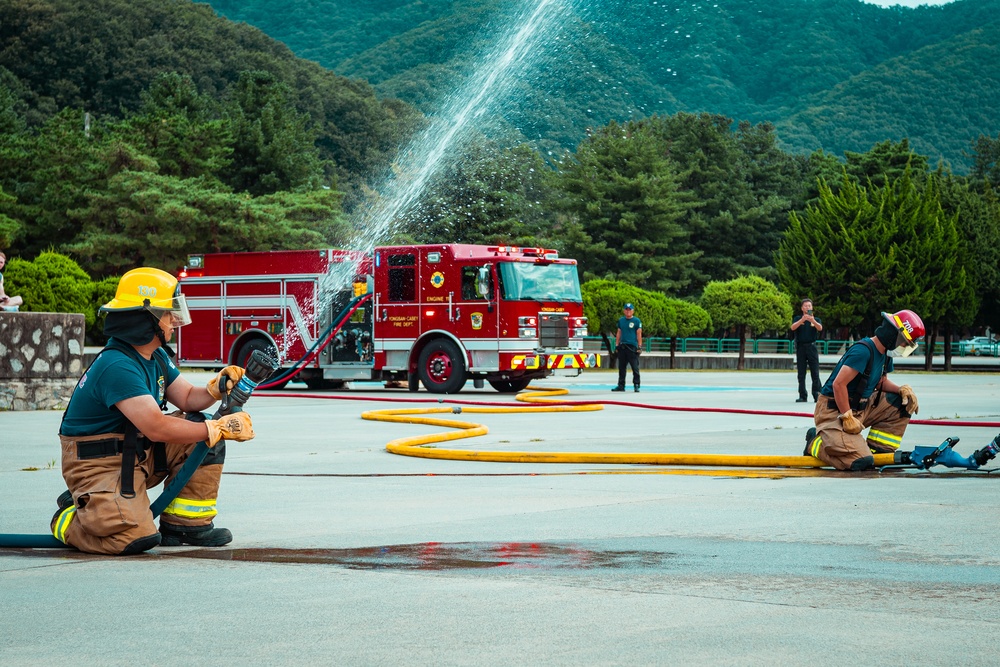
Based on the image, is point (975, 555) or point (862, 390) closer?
point (975, 555)

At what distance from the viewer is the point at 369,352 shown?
25703 millimetres

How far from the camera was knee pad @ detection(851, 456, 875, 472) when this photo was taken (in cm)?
1059

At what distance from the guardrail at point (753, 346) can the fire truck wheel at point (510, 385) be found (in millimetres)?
28070

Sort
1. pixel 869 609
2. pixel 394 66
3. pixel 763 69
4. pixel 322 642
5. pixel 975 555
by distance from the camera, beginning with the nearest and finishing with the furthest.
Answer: pixel 322 642 → pixel 869 609 → pixel 975 555 → pixel 394 66 → pixel 763 69

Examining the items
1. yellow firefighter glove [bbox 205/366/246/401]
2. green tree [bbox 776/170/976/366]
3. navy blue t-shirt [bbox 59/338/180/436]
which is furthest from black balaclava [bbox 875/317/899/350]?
green tree [bbox 776/170/976/366]

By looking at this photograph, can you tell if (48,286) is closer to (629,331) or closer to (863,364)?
(629,331)

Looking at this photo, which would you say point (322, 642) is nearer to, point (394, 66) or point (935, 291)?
point (935, 291)

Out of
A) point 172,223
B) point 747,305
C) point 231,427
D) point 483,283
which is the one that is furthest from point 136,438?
point 747,305

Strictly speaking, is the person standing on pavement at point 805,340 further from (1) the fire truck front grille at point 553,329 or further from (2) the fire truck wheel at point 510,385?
(2) the fire truck wheel at point 510,385

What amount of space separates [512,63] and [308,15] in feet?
421

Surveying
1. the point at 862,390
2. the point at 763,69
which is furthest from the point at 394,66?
the point at 862,390

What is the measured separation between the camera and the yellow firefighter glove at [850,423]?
10469 millimetres

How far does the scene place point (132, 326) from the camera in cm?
671

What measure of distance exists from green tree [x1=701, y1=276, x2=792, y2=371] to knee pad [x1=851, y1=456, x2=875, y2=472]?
4314 centimetres
